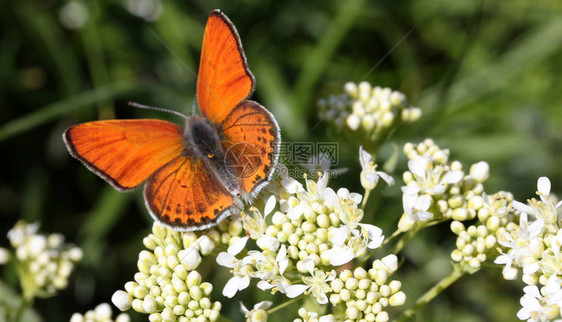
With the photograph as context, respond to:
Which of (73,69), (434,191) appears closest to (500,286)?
(434,191)

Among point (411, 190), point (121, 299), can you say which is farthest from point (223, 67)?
point (121, 299)

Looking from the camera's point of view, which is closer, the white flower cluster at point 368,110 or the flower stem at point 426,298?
the flower stem at point 426,298

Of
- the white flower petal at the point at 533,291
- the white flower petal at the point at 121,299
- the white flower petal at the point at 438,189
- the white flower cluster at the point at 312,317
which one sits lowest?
the white flower petal at the point at 121,299

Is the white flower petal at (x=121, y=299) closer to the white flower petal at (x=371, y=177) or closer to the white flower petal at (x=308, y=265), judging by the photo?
the white flower petal at (x=308, y=265)

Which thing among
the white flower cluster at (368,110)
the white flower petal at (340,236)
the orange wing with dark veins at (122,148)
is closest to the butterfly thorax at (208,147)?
the orange wing with dark veins at (122,148)

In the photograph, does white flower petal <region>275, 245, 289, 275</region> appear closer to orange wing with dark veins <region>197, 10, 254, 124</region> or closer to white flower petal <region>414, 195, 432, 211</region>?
white flower petal <region>414, 195, 432, 211</region>

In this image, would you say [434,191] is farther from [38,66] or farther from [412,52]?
[38,66]
